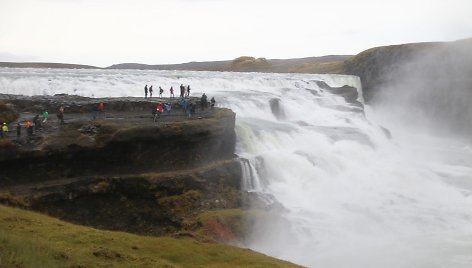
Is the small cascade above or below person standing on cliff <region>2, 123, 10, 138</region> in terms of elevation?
below

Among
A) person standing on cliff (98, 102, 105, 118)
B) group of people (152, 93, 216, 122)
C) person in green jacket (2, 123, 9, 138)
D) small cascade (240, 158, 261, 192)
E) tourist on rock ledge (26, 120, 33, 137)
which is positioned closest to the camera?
person in green jacket (2, 123, 9, 138)

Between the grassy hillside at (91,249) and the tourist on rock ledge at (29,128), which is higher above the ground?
the tourist on rock ledge at (29,128)

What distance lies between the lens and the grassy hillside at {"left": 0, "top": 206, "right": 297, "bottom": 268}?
42.0ft

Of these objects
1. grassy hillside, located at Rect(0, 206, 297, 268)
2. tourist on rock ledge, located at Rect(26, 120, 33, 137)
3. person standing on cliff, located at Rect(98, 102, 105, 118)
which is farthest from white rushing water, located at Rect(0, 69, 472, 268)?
tourist on rock ledge, located at Rect(26, 120, 33, 137)

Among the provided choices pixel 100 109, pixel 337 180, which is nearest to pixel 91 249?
pixel 100 109

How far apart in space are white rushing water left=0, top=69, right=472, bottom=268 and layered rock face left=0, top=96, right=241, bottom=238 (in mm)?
3246

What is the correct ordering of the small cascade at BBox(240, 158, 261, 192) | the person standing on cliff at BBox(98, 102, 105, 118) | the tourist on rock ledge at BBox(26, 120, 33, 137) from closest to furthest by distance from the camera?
the tourist on rock ledge at BBox(26, 120, 33, 137), the small cascade at BBox(240, 158, 261, 192), the person standing on cliff at BBox(98, 102, 105, 118)

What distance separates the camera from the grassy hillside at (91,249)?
42.0 feet

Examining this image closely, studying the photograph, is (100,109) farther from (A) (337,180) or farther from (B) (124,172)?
(A) (337,180)

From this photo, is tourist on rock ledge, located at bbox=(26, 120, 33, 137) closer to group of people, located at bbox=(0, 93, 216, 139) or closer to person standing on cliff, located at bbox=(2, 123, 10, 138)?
Answer: group of people, located at bbox=(0, 93, 216, 139)

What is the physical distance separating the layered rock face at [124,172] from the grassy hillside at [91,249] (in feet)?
10.8

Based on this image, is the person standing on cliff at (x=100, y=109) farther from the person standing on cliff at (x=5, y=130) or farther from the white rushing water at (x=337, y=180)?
the white rushing water at (x=337, y=180)

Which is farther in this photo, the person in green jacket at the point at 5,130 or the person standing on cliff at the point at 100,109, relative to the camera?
the person standing on cliff at the point at 100,109

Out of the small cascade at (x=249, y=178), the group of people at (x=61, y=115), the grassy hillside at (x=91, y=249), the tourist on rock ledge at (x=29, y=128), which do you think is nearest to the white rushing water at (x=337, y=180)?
the small cascade at (x=249, y=178)
